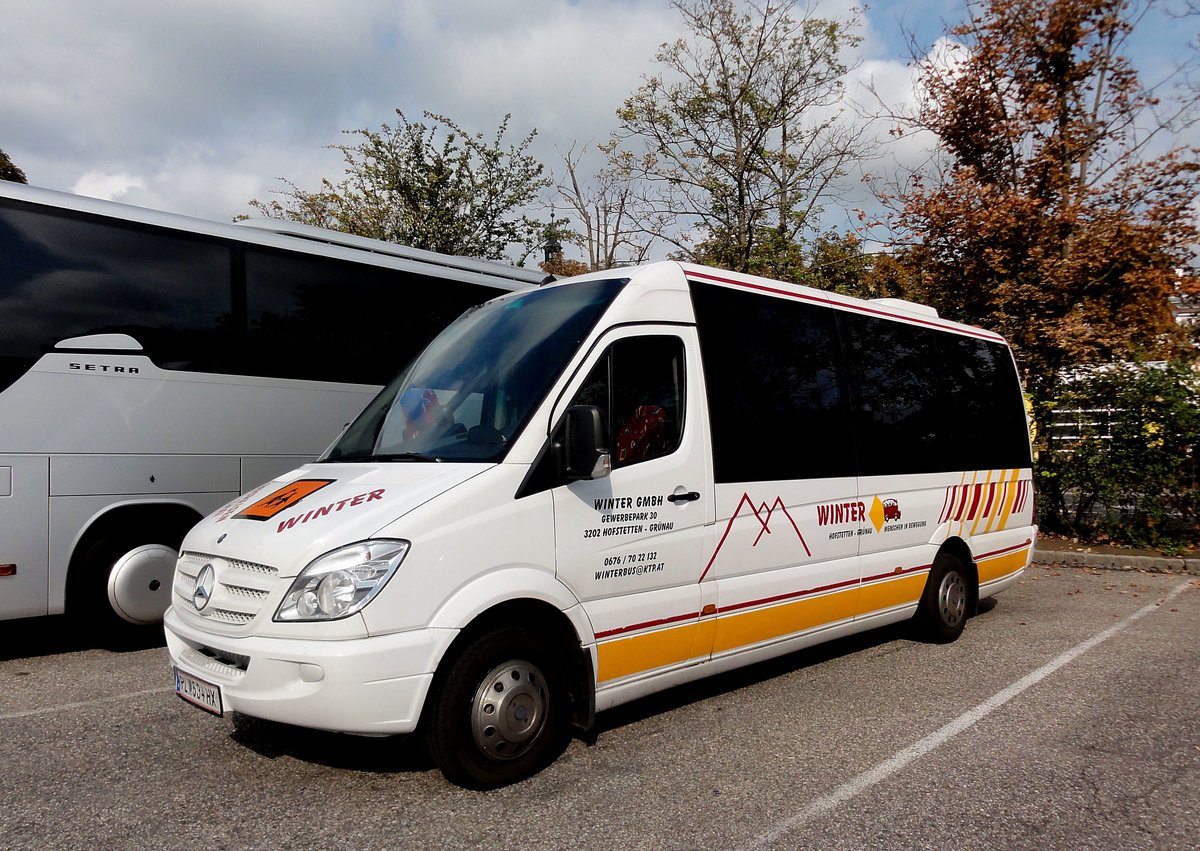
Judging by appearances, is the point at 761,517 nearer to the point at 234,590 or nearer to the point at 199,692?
the point at 234,590

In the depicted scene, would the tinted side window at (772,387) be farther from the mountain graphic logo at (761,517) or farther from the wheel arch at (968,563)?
the wheel arch at (968,563)

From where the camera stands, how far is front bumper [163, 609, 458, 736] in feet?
11.7

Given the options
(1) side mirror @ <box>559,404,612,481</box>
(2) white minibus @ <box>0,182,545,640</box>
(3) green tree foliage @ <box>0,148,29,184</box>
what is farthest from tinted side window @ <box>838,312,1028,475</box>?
(3) green tree foliage @ <box>0,148,29,184</box>

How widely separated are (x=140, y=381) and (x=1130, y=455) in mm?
11428

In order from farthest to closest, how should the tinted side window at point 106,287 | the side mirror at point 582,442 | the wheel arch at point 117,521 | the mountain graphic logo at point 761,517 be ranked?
the wheel arch at point 117,521, the tinted side window at point 106,287, the mountain graphic logo at point 761,517, the side mirror at point 582,442

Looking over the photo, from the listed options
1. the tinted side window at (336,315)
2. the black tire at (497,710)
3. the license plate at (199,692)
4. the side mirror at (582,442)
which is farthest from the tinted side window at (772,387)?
the tinted side window at (336,315)

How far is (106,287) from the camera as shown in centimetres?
665

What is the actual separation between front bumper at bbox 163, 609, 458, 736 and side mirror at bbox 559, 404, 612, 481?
0.94 metres

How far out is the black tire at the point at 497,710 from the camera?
12.4 ft

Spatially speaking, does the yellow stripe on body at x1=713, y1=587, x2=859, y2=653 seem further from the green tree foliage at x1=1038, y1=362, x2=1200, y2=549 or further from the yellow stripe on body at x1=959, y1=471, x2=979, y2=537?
the green tree foliage at x1=1038, y1=362, x2=1200, y2=549

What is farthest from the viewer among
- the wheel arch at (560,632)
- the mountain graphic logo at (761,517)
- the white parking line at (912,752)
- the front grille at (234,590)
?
the mountain graphic logo at (761,517)

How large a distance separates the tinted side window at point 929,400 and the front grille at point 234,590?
4007 mm

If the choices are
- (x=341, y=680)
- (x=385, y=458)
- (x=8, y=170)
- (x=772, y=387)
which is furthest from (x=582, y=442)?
(x=8, y=170)

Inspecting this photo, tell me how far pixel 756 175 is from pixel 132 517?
1673cm
